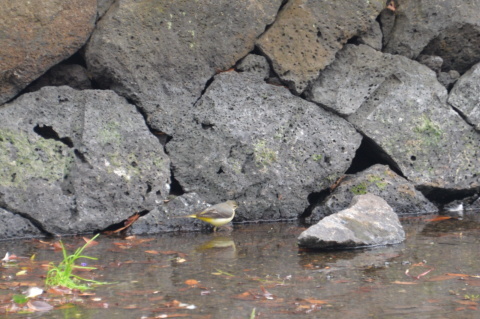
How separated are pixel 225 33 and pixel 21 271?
11.7ft

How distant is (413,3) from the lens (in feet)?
28.1

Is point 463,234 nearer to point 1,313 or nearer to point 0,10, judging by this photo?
point 1,313

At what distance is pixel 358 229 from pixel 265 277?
1.47 m

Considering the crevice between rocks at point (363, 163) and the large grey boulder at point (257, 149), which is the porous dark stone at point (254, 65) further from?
the crevice between rocks at point (363, 163)

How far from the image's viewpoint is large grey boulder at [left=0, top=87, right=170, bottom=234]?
7031 mm

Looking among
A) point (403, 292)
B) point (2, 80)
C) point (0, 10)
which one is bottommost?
point (403, 292)

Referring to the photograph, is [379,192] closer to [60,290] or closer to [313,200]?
[313,200]

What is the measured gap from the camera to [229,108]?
25.7 ft

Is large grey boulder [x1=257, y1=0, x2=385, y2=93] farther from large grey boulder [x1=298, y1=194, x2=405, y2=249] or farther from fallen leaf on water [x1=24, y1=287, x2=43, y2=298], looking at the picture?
fallen leaf on water [x1=24, y1=287, x2=43, y2=298]

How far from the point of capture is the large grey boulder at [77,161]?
703 centimetres

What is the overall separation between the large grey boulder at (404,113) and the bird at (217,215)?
1.74 meters

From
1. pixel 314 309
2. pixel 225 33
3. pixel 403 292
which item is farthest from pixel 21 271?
pixel 225 33

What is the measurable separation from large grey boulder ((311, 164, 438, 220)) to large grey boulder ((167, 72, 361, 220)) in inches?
7.3

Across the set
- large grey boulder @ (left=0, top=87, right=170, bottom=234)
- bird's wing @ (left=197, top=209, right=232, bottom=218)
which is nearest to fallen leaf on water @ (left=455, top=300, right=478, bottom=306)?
bird's wing @ (left=197, top=209, right=232, bottom=218)
